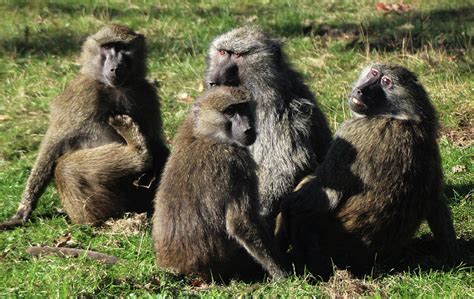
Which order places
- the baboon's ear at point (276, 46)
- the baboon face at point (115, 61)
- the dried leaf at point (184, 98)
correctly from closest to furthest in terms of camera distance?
the baboon's ear at point (276, 46)
the baboon face at point (115, 61)
the dried leaf at point (184, 98)

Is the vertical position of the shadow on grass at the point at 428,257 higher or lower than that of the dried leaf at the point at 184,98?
lower

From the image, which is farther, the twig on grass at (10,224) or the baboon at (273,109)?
the twig on grass at (10,224)

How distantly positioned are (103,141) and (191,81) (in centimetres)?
323

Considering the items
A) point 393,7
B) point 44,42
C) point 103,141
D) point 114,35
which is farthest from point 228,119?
point 393,7

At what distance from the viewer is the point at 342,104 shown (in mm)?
8938

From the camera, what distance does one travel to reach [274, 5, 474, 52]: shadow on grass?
34.5 feet

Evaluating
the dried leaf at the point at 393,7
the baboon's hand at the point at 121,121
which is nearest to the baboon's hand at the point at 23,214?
the baboon's hand at the point at 121,121

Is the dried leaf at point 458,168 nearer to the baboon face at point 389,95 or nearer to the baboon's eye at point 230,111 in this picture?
the baboon face at point 389,95

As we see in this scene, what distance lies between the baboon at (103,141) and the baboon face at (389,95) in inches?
73.3

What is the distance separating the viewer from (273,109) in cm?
642

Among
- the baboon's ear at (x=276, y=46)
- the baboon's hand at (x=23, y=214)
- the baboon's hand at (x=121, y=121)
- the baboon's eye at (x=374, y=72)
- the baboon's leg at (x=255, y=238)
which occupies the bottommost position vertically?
the baboon's hand at (x=23, y=214)

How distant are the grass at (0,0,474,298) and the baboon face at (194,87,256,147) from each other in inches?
38.9

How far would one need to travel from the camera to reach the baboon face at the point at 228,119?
5730 millimetres

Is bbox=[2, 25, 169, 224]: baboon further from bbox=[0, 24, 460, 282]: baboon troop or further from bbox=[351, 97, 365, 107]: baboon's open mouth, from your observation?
bbox=[351, 97, 365, 107]: baboon's open mouth
